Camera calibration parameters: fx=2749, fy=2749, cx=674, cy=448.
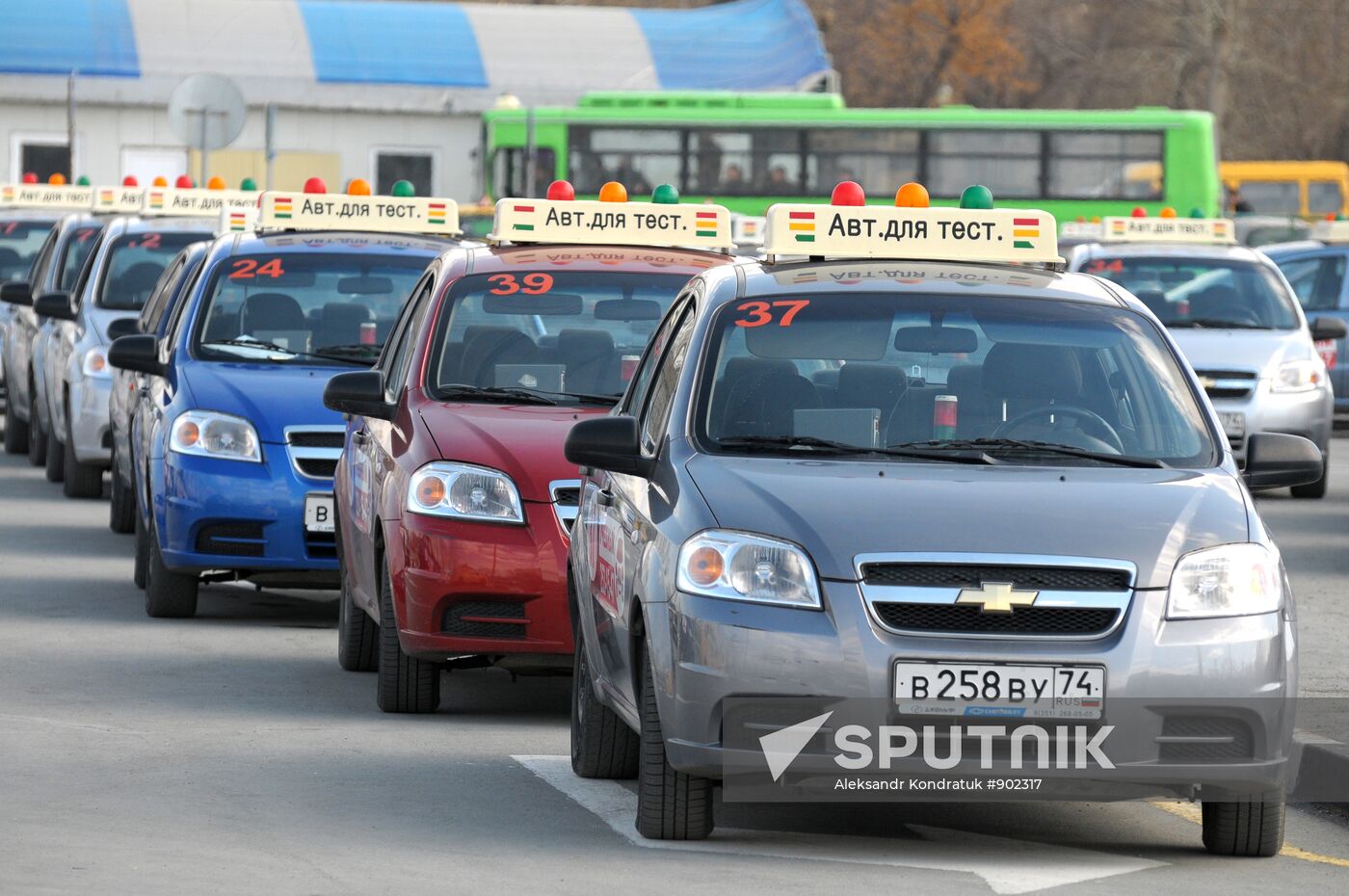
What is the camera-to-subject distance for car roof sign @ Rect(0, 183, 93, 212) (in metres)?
26.4

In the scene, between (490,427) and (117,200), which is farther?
(117,200)

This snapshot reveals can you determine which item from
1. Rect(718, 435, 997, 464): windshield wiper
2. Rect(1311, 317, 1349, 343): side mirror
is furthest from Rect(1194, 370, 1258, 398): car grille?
Rect(718, 435, 997, 464): windshield wiper

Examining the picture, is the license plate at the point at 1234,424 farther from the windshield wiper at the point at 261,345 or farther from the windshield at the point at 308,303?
the windshield wiper at the point at 261,345

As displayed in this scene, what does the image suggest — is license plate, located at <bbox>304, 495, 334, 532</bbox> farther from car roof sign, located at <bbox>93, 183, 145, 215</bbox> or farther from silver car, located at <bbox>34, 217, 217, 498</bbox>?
car roof sign, located at <bbox>93, 183, 145, 215</bbox>

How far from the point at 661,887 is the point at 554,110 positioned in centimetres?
3702

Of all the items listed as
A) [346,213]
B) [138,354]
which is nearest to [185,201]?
[346,213]

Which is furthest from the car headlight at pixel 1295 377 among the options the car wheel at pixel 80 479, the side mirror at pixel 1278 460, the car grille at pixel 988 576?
the car grille at pixel 988 576

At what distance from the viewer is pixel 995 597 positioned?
21.2 ft

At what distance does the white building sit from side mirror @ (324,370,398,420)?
135 feet

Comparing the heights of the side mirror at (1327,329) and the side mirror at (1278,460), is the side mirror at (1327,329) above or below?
above

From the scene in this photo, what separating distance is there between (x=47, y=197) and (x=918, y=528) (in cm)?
2121

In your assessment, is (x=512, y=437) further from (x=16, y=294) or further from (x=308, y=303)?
(x=16, y=294)

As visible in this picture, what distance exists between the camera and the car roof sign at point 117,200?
23.6 metres

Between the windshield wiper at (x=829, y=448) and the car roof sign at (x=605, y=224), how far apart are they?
12.6ft
